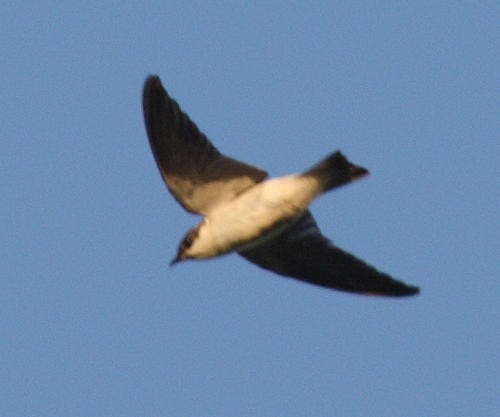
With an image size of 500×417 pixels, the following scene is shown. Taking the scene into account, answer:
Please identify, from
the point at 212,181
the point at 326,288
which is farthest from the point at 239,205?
the point at 326,288

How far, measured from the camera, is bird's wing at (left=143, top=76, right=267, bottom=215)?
15125mm

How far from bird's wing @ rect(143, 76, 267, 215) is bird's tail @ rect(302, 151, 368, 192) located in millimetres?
531

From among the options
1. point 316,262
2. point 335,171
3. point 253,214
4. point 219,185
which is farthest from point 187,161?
point 316,262

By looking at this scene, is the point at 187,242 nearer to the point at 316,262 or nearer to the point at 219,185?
the point at 219,185

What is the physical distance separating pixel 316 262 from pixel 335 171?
149cm

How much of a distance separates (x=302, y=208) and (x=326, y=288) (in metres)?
1.28

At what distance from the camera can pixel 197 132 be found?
15234 mm

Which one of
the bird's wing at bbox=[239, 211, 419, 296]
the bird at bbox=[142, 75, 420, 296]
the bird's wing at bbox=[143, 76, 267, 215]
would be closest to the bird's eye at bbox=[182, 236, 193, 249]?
the bird at bbox=[142, 75, 420, 296]

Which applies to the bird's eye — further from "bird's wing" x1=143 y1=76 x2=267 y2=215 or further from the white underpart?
"bird's wing" x1=143 y1=76 x2=267 y2=215

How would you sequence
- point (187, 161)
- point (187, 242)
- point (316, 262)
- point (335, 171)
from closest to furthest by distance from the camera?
point (335, 171)
point (187, 161)
point (187, 242)
point (316, 262)

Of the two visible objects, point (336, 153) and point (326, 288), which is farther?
point (326, 288)

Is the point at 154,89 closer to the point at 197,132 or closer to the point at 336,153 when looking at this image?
the point at 197,132

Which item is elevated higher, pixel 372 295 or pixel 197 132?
pixel 197 132

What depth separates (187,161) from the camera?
1529 centimetres
